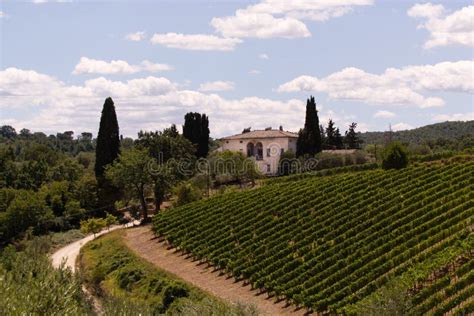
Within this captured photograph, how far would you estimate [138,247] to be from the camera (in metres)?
45.5

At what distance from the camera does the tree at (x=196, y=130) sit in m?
80.2

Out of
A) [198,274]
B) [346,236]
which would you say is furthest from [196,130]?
[346,236]

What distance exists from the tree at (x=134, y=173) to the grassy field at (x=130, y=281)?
7.97 meters

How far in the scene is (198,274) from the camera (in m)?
37.2

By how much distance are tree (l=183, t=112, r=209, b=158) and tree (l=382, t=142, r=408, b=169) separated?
35.5 m

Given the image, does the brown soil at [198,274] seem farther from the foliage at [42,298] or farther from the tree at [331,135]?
the tree at [331,135]

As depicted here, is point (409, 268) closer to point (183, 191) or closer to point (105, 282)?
point (105, 282)

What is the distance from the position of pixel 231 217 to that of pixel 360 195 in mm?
8778

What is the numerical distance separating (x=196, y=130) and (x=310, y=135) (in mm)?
14404

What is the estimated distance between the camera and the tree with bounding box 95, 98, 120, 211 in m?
61.7

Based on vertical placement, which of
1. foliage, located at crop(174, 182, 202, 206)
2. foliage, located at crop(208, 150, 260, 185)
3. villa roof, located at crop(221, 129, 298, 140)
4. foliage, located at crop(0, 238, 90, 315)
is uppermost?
villa roof, located at crop(221, 129, 298, 140)

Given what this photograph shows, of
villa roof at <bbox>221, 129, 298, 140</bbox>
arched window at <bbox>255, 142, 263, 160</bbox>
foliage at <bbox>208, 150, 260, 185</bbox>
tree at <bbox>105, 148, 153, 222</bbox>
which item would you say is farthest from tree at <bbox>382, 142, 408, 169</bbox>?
arched window at <bbox>255, 142, 263, 160</bbox>

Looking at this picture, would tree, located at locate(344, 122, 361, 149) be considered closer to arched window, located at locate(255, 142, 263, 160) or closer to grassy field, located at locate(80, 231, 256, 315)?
arched window, located at locate(255, 142, 263, 160)

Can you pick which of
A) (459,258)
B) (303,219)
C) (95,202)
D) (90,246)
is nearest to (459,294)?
(459,258)
